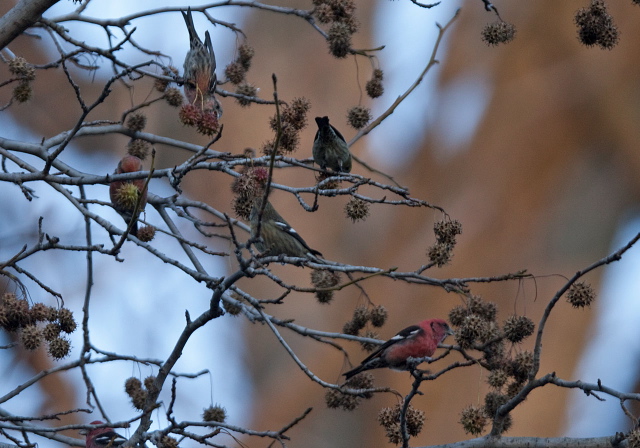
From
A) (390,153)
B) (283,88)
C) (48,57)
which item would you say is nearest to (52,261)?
(48,57)

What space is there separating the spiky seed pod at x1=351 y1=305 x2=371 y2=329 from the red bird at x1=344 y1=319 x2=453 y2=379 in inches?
7.3

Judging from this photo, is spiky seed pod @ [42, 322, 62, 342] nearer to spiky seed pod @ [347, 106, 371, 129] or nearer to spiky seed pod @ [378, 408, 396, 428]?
spiky seed pod @ [378, 408, 396, 428]

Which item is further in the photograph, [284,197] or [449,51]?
[449,51]

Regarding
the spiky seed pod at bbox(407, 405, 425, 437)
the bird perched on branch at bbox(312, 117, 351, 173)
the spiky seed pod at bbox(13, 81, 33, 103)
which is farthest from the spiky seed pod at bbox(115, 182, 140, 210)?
the spiky seed pod at bbox(407, 405, 425, 437)

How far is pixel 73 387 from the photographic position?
11.8 metres

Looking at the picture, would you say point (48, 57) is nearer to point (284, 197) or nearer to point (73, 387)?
point (284, 197)

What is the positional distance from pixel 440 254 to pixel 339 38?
4.84 ft

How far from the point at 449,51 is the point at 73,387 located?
9015mm

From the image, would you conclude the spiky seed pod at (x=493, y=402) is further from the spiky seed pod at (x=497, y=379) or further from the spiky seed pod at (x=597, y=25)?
the spiky seed pod at (x=597, y=25)

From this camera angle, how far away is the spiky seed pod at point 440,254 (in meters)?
3.94

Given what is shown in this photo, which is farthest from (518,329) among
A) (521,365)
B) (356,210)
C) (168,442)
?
(168,442)

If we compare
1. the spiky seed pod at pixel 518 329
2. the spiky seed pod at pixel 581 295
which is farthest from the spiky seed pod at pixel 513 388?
the spiky seed pod at pixel 581 295

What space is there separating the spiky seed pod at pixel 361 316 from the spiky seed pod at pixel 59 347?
65.7 inches

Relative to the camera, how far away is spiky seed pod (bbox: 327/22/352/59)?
452 centimetres
